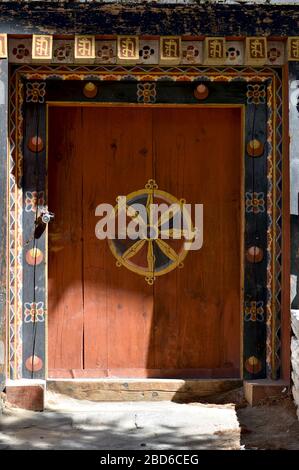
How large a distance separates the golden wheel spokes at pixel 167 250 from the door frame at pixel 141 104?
56 cm

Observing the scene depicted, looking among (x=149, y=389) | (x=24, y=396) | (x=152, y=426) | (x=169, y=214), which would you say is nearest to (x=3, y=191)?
(x=169, y=214)

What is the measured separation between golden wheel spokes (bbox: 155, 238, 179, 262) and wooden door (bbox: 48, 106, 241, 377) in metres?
0.09

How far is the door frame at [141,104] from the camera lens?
21.2 feet

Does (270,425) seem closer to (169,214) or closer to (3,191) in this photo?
(169,214)

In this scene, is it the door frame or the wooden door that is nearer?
the door frame

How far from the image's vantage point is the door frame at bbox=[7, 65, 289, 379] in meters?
6.47

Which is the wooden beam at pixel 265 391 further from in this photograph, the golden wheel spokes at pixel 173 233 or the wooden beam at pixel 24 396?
the wooden beam at pixel 24 396

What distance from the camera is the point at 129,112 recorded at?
22.1 feet

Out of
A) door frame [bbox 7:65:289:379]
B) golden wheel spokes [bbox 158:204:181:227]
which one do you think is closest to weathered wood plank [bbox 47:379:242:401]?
door frame [bbox 7:65:289:379]

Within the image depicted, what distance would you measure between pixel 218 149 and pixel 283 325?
146 cm

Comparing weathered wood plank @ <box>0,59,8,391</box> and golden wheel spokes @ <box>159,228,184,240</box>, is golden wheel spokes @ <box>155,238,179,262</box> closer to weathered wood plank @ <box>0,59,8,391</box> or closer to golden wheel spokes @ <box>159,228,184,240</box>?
golden wheel spokes @ <box>159,228,184,240</box>

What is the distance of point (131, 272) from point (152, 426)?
1301 millimetres

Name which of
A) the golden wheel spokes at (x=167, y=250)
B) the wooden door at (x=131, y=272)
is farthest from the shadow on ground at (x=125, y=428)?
the golden wheel spokes at (x=167, y=250)

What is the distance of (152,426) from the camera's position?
597cm
